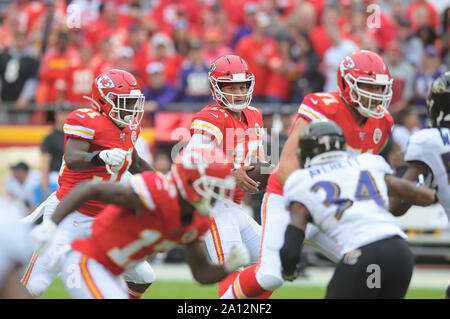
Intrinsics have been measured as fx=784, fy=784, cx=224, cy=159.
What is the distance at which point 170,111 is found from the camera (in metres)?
10.7

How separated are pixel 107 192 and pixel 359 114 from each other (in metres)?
1.96

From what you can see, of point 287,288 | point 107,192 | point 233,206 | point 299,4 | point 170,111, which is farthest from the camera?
point 299,4

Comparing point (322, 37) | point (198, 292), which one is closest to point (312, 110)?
point (198, 292)

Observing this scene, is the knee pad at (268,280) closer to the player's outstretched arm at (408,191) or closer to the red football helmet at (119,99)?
the player's outstretched arm at (408,191)

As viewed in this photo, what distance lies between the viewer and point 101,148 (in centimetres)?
555

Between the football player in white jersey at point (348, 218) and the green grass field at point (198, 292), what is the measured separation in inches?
127

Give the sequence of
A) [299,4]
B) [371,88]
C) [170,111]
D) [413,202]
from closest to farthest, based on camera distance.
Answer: [413,202] < [371,88] < [170,111] < [299,4]

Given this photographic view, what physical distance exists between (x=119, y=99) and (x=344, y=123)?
161 centimetres

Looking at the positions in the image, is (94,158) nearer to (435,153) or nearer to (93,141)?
(93,141)

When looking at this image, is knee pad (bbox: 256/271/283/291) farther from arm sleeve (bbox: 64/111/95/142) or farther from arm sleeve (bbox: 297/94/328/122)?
arm sleeve (bbox: 64/111/95/142)

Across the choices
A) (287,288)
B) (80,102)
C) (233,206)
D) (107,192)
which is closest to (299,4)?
(80,102)

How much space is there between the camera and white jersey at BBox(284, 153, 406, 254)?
4.12 m

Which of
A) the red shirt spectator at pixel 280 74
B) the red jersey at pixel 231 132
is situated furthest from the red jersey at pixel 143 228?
the red shirt spectator at pixel 280 74
